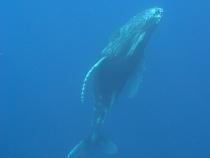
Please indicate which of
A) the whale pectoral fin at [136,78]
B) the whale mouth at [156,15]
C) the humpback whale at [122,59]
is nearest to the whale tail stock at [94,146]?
the humpback whale at [122,59]

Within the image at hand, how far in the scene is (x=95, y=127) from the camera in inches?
513

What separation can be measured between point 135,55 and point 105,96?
2.13 metres

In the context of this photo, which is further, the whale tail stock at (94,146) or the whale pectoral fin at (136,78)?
the whale tail stock at (94,146)

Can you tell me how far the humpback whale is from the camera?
10406mm

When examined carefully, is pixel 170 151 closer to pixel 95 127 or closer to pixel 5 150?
pixel 95 127

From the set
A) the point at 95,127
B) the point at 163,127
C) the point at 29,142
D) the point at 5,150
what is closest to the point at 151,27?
the point at 95,127

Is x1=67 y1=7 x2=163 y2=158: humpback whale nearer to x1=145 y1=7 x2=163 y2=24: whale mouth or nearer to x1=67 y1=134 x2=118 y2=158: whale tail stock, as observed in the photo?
x1=145 y1=7 x2=163 y2=24: whale mouth

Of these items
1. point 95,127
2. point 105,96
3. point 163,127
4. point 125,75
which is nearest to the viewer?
point 125,75

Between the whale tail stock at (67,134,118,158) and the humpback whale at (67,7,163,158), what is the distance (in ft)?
4.87

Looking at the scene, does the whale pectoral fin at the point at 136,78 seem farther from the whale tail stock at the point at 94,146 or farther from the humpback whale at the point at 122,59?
the whale tail stock at the point at 94,146

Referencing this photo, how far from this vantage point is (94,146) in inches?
524

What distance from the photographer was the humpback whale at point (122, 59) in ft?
34.1

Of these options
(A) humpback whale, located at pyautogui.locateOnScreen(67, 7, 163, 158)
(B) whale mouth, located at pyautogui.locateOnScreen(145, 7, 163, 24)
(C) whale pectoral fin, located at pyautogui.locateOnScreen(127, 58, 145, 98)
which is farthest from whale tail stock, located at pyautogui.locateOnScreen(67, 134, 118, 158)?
(B) whale mouth, located at pyautogui.locateOnScreen(145, 7, 163, 24)

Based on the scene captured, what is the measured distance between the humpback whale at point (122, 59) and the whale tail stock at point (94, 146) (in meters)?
1.48
